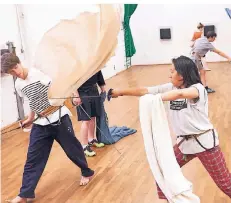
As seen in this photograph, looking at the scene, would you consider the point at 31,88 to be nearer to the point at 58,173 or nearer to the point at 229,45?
the point at 58,173

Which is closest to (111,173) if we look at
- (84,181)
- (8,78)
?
(84,181)

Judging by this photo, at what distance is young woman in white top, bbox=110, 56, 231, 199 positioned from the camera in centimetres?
209

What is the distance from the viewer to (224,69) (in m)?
8.62

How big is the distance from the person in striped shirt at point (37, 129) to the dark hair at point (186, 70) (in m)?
0.91

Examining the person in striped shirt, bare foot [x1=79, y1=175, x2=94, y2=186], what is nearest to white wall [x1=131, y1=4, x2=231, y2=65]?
bare foot [x1=79, y1=175, x2=94, y2=186]

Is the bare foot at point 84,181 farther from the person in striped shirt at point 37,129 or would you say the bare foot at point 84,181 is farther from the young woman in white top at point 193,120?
the young woman in white top at point 193,120

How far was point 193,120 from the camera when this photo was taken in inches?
85.7

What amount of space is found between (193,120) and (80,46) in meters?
0.90

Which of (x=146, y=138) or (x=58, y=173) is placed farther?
(x=58, y=173)

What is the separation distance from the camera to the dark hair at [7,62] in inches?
97.7

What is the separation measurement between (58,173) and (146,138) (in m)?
1.70

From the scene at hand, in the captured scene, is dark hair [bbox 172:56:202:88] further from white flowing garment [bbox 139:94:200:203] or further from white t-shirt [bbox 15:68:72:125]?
white t-shirt [bbox 15:68:72:125]

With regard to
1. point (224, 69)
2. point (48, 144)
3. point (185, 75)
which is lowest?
point (224, 69)

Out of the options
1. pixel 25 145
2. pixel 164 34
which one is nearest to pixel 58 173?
pixel 25 145
